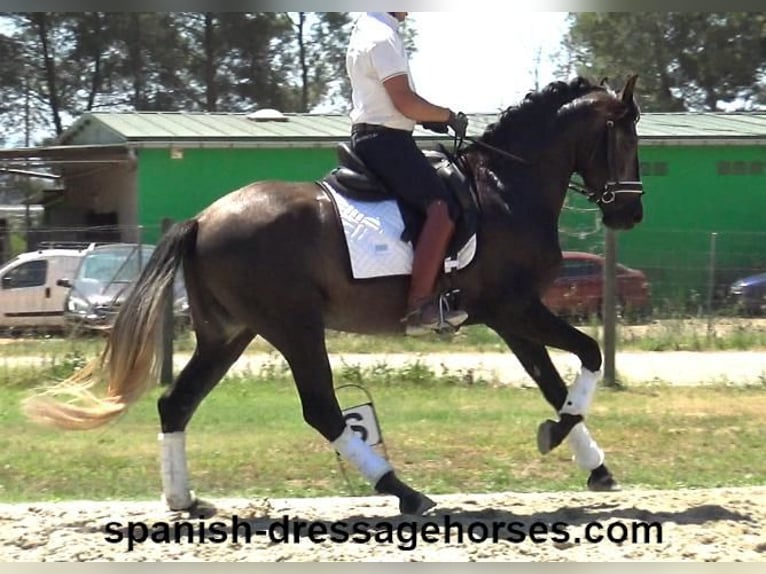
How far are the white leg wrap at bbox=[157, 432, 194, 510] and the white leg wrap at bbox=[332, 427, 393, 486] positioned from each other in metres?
1.01

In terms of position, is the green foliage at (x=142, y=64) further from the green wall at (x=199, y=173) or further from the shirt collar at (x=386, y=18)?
the shirt collar at (x=386, y=18)

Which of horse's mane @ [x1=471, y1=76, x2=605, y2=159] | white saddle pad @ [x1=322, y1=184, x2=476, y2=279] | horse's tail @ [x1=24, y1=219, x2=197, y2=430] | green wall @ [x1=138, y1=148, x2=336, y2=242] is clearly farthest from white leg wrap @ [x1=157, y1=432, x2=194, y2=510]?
green wall @ [x1=138, y1=148, x2=336, y2=242]

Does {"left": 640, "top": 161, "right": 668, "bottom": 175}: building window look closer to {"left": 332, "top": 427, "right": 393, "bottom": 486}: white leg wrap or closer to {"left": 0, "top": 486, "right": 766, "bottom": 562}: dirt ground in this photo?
{"left": 0, "top": 486, "right": 766, "bottom": 562}: dirt ground

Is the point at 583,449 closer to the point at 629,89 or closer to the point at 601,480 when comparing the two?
the point at 601,480

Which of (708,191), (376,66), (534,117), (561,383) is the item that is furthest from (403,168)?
(708,191)

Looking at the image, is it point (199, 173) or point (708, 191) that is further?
point (708, 191)

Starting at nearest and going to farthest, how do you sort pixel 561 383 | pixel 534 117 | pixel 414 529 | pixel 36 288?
pixel 414 529 < pixel 561 383 < pixel 534 117 < pixel 36 288

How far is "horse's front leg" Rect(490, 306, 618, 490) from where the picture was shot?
23.1 feet

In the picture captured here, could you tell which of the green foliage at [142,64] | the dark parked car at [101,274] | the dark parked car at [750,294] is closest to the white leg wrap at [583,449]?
the dark parked car at [101,274]

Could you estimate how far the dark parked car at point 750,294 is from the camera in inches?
789

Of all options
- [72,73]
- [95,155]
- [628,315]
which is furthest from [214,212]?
[72,73]

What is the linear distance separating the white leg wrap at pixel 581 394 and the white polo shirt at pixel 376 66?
191 centimetres

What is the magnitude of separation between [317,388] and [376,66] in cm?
199

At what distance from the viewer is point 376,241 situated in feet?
22.6
